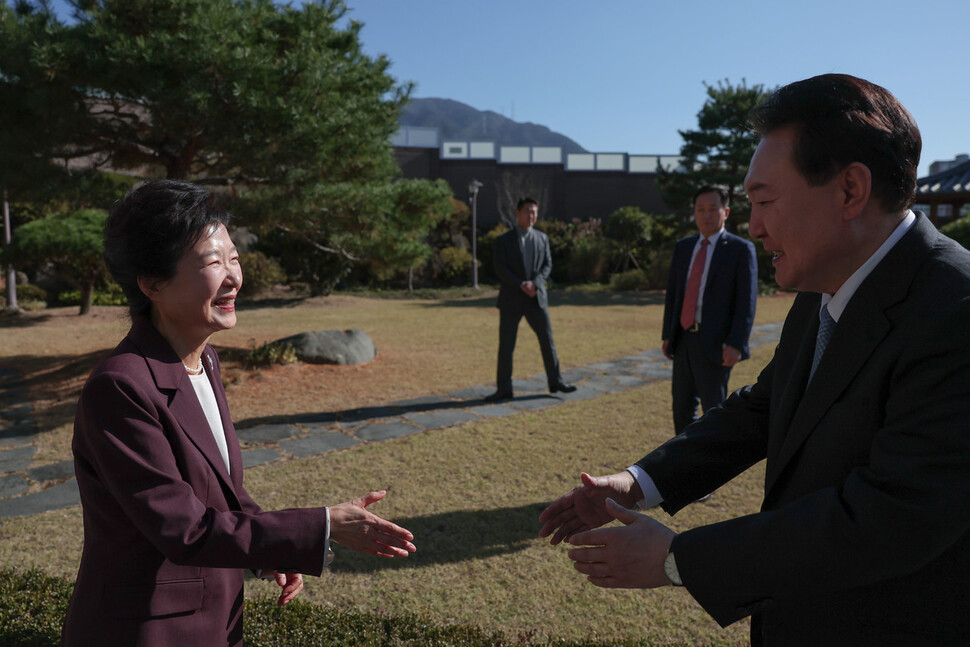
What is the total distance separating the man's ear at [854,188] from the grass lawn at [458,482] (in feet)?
7.18

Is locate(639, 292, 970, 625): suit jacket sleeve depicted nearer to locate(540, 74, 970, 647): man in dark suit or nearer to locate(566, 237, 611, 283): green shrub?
locate(540, 74, 970, 647): man in dark suit

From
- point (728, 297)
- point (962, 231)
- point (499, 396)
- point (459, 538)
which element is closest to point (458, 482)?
point (459, 538)

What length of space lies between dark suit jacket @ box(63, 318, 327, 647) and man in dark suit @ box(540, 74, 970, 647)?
0.80 meters

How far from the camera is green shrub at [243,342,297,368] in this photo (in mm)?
8359

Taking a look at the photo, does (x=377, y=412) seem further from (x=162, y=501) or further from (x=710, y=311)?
(x=162, y=501)

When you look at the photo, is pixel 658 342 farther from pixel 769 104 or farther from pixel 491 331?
pixel 769 104

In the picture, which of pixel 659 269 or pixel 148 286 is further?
pixel 659 269

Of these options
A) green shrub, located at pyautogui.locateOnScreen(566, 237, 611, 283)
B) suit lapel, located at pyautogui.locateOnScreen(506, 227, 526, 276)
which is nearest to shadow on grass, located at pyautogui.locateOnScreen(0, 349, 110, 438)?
suit lapel, located at pyautogui.locateOnScreen(506, 227, 526, 276)

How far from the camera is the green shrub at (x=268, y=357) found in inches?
329

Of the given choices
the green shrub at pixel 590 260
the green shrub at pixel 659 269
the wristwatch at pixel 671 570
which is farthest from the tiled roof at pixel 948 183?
the wristwatch at pixel 671 570

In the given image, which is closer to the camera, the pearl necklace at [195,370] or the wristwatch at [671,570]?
the wristwatch at [671,570]

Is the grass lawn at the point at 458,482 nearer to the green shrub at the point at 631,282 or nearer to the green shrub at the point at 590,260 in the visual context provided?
the green shrub at the point at 631,282

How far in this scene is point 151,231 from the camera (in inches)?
69.3

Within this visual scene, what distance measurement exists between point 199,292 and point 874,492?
Result: 67.4 inches
